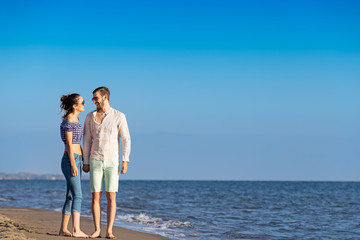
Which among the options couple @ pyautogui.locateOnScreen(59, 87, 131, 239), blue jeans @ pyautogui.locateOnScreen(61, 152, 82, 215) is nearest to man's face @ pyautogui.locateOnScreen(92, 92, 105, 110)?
couple @ pyautogui.locateOnScreen(59, 87, 131, 239)

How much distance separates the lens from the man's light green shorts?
19.7 ft

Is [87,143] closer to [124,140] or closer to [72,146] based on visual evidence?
[72,146]

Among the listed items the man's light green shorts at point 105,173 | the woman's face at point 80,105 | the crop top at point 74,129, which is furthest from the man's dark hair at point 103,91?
the man's light green shorts at point 105,173

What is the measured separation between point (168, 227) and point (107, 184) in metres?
5.47

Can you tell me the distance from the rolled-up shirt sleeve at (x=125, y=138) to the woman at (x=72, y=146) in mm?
545

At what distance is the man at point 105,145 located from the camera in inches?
236

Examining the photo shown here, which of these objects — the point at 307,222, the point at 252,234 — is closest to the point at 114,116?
the point at 252,234

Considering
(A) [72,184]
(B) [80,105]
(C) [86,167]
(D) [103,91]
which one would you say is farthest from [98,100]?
(A) [72,184]

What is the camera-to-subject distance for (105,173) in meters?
6.03

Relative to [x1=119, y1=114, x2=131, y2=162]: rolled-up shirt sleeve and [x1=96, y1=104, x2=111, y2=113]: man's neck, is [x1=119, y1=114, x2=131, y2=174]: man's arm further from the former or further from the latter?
[x1=96, y1=104, x2=111, y2=113]: man's neck

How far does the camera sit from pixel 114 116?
6.07 metres

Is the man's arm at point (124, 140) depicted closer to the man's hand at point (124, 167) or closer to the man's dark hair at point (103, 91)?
the man's hand at point (124, 167)

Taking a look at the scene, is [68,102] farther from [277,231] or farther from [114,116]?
[277,231]

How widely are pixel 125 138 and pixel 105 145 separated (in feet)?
0.89
